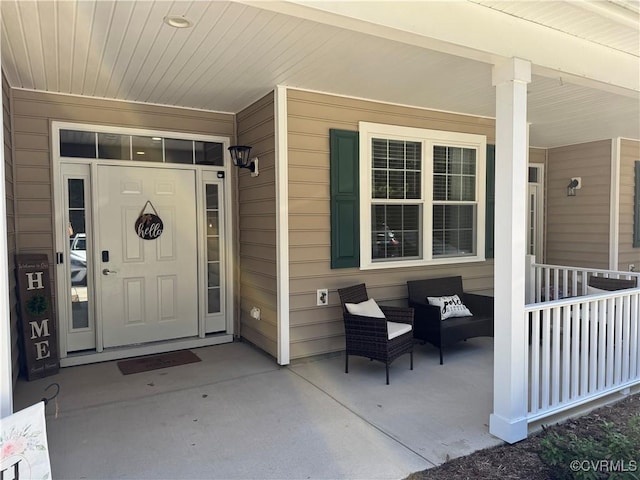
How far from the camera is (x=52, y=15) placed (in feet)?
9.05

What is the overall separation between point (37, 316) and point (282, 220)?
7.76ft

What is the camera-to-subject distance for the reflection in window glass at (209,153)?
16.7 feet

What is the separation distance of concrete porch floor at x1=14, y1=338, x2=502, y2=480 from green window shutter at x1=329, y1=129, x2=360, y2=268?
1.08m

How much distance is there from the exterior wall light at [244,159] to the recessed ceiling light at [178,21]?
73.7 inches

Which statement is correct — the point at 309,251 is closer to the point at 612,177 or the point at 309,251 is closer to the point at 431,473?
the point at 431,473

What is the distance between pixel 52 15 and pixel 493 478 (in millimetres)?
3711

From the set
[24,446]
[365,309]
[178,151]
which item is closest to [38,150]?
[178,151]

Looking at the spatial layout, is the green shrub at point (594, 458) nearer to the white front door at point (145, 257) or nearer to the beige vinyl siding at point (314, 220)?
the beige vinyl siding at point (314, 220)

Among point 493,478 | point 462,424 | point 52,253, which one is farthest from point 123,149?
point 493,478

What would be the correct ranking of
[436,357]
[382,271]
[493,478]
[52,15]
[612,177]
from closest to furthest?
[493,478]
[52,15]
[436,357]
[382,271]
[612,177]

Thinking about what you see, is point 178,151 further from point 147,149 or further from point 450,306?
point 450,306

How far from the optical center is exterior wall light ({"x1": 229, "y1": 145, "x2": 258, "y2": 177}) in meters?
4.74

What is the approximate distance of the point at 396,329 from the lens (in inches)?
162

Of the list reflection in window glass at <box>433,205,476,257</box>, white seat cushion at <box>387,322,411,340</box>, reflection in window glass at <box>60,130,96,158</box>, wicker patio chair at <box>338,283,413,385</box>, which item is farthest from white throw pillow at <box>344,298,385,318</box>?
reflection in window glass at <box>60,130,96,158</box>
